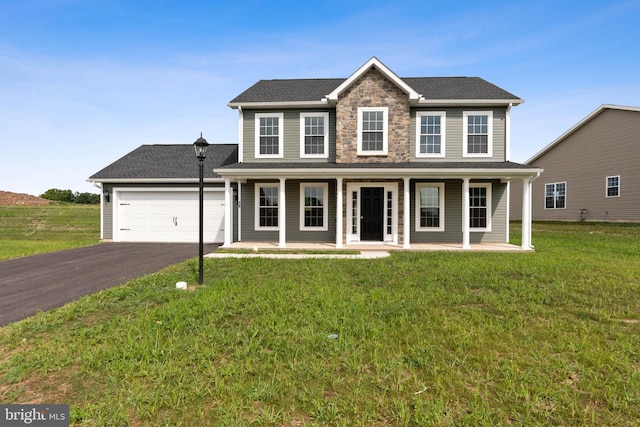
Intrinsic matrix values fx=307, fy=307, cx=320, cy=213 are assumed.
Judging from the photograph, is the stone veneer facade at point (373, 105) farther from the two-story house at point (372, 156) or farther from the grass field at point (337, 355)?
the grass field at point (337, 355)

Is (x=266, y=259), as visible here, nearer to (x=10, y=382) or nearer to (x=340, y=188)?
(x=340, y=188)

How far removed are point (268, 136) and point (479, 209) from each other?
9.55m

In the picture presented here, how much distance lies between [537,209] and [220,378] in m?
28.9

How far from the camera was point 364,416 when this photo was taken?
2.50 meters

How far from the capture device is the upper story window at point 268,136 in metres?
13.2

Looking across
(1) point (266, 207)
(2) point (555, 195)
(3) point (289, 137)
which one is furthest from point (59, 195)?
(2) point (555, 195)

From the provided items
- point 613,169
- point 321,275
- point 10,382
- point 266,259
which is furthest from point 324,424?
point 613,169

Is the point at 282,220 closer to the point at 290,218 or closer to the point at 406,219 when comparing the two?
the point at 290,218

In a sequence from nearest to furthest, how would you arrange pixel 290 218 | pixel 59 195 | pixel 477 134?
pixel 477 134, pixel 290 218, pixel 59 195

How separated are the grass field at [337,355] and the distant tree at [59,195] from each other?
235ft

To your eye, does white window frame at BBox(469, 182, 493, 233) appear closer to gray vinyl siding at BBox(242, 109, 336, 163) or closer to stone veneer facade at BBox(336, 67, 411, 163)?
stone veneer facade at BBox(336, 67, 411, 163)

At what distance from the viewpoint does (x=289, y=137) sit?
13.2 metres

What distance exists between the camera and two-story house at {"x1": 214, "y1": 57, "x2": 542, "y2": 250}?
488 inches

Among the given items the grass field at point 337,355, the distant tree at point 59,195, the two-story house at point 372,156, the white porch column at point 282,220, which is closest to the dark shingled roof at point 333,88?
the two-story house at point 372,156
